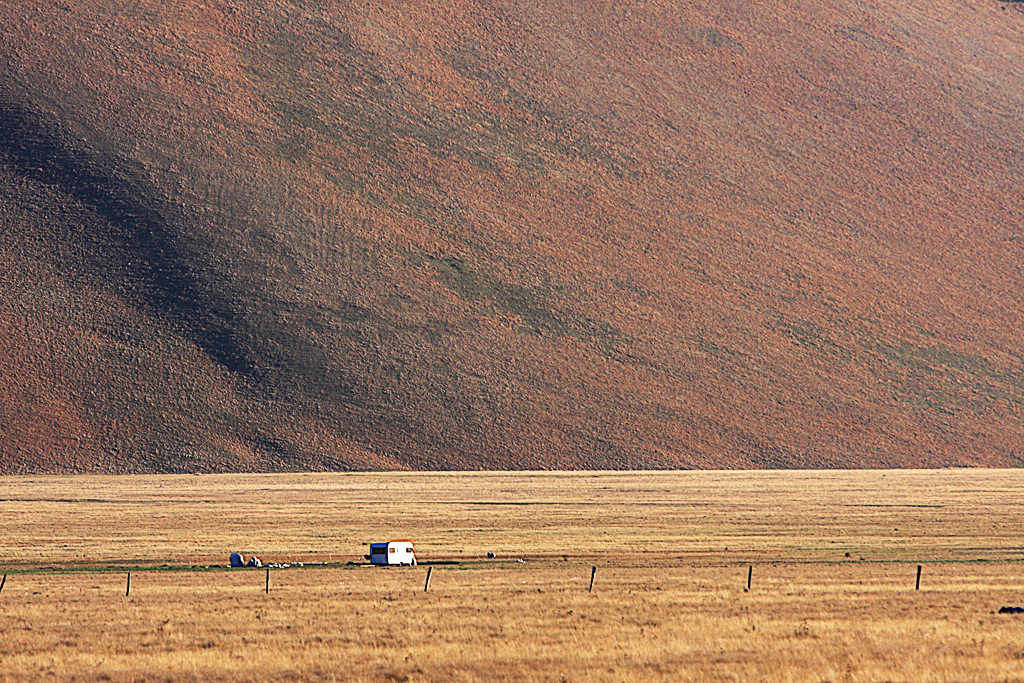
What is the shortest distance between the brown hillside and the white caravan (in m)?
55.3

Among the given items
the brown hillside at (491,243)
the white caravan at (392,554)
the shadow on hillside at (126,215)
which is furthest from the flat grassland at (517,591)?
the shadow on hillside at (126,215)

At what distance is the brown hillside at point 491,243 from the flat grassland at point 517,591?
28.1 m

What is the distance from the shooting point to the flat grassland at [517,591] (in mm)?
25453

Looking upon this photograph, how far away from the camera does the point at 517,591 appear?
3644 centimetres

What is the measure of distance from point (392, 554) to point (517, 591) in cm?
878

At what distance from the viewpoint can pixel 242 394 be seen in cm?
10388

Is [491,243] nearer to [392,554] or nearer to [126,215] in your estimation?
[126,215]

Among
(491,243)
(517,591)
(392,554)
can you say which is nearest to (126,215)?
(491,243)

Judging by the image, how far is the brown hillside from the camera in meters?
105

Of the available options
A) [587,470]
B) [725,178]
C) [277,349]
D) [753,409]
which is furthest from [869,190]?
[277,349]

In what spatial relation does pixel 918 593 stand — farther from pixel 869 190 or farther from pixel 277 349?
pixel 869 190

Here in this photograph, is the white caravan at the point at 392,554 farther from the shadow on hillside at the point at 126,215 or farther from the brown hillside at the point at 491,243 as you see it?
the shadow on hillside at the point at 126,215

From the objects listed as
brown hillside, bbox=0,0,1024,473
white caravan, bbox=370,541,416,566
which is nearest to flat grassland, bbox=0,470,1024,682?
white caravan, bbox=370,541,416,566

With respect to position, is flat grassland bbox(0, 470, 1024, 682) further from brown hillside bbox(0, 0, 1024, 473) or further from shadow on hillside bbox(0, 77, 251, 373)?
shadow on hillside bbox(0, 77, 251, 373)
